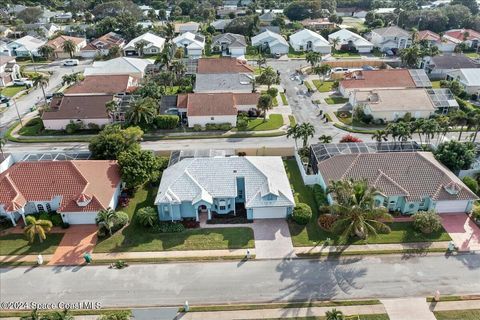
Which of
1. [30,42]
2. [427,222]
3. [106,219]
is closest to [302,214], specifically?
[427,222]

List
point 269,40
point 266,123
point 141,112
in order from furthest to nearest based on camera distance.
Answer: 1. point 269,40
2. point 266,123
3. point 141,112

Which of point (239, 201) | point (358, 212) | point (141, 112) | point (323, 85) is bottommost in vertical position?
point (323, 85)

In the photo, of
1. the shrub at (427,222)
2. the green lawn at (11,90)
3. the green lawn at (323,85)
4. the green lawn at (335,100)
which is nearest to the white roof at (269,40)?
the green lawn at (323,85)

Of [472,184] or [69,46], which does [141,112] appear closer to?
[472,184]

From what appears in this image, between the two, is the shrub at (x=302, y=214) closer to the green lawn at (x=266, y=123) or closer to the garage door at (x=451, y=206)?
the garage door at (x=451, y=206)

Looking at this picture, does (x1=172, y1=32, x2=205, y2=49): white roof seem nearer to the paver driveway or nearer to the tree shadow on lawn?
the paver driveway

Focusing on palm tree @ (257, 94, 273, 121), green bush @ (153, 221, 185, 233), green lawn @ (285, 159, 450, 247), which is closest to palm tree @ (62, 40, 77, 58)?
palm tree @ (257, 94, 273, 121)

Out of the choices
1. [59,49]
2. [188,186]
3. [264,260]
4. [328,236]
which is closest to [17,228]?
[188,186]
